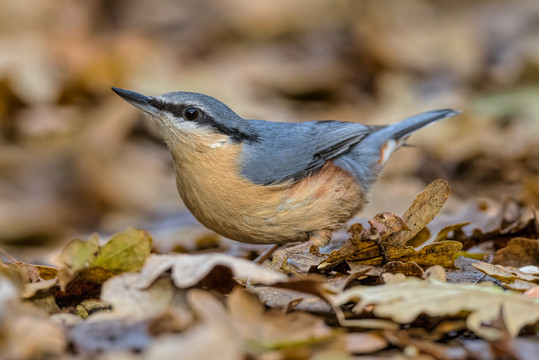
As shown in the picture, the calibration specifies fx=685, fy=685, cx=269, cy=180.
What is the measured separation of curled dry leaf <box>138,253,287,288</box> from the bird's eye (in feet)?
5.57

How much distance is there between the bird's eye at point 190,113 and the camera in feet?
13.8

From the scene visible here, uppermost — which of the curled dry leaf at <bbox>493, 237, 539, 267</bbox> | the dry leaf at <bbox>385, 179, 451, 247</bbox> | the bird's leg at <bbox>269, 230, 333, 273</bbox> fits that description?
the dry leaf at <bbox>385, 179, 451, 247</bbox>

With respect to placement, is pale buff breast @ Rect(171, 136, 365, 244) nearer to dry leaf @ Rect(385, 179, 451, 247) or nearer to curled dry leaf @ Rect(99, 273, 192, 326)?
dry leaf @ Rect(385, 179, 451, 247)

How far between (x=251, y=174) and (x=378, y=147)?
4.97 feet

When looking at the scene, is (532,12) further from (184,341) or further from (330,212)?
(184,341)

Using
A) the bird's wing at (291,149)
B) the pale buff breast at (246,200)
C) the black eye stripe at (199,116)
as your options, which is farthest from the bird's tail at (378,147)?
the black eye stripe at (199,116)

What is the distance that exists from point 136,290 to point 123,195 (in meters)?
4.34

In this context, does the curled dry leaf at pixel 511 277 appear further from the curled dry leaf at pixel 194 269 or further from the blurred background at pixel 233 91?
the blurred background at pixel 233 91

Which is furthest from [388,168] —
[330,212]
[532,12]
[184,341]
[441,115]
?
[532,12]

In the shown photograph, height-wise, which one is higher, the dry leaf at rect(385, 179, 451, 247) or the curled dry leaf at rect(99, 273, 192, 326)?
the dry leaf at rect(385, 179, 451, 247)

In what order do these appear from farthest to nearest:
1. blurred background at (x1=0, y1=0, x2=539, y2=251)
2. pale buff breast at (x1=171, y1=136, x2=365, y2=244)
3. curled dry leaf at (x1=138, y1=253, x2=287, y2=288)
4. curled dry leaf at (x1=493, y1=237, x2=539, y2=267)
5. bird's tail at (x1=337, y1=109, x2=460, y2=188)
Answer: blurred background at (x1=0, y1=0, x2=539, y2=251) → bird's tail at (x1=337, y1=109, x2=460, y2=188) → pale buff breast at (x1=171, y1=136, x2=365, y2=244) → curled dry leaf at (x1=493, y1=237, x2=539, y2=267) → curled dry leaf at (x1=138, y1=253, x2=287, y2=288)

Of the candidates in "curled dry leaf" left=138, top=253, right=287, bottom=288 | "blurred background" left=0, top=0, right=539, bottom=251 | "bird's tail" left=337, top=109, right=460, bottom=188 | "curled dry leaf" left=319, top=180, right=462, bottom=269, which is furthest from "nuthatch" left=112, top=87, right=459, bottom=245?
"curled dry leaf" left=138, top=253, right=287, bottom=288

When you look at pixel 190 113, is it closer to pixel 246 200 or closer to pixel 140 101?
pixel 140 101

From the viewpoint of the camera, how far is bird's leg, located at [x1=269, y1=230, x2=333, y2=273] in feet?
10.3
